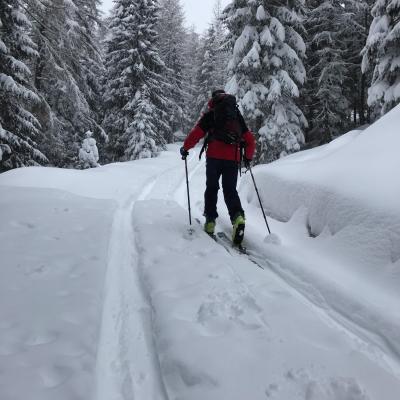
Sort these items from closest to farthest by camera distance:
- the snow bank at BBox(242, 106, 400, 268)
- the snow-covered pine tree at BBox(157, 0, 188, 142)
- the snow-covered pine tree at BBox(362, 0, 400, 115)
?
the snow bank at BBox(242, 106, 400, 268) < the snow-covered pine tree at BBox(362, 0, 400, 115) < the snow-covered pine tree at BBox(157, 0, 188, 142)

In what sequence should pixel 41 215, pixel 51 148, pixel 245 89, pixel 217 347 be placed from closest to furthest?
1. pixel 217 347
2. pixel 41 215
3. pixel 245 89
4. pixel 51 148

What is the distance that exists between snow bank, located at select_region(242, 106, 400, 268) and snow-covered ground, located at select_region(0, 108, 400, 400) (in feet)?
0.07

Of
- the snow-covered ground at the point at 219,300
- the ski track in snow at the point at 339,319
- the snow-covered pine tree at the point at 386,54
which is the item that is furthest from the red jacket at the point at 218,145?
the snow-covered pine tree at the point at 386,54

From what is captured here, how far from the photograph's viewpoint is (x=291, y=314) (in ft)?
10.4

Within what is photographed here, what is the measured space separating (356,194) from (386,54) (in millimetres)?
11274

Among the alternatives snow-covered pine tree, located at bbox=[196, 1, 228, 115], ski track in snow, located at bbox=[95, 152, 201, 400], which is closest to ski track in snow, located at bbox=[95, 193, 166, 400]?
ski track in snow, located at bbox=[95, 152, 201, 400]

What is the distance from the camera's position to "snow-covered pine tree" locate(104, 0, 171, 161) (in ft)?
80.9

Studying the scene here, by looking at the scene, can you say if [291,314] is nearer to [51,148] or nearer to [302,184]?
[302,184]

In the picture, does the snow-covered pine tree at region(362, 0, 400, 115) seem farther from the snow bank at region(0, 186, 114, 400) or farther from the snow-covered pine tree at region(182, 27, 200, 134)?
the snow-covered pine tree at region(182, 27, 200, 134)

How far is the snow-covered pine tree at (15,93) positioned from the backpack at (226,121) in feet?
29.4

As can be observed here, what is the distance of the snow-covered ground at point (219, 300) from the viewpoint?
7.92ft

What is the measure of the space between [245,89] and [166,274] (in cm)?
1369

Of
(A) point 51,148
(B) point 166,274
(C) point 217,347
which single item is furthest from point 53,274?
(A) point 51,148

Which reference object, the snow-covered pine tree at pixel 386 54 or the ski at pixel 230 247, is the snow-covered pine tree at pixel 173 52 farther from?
the ski at pixel 230 247
